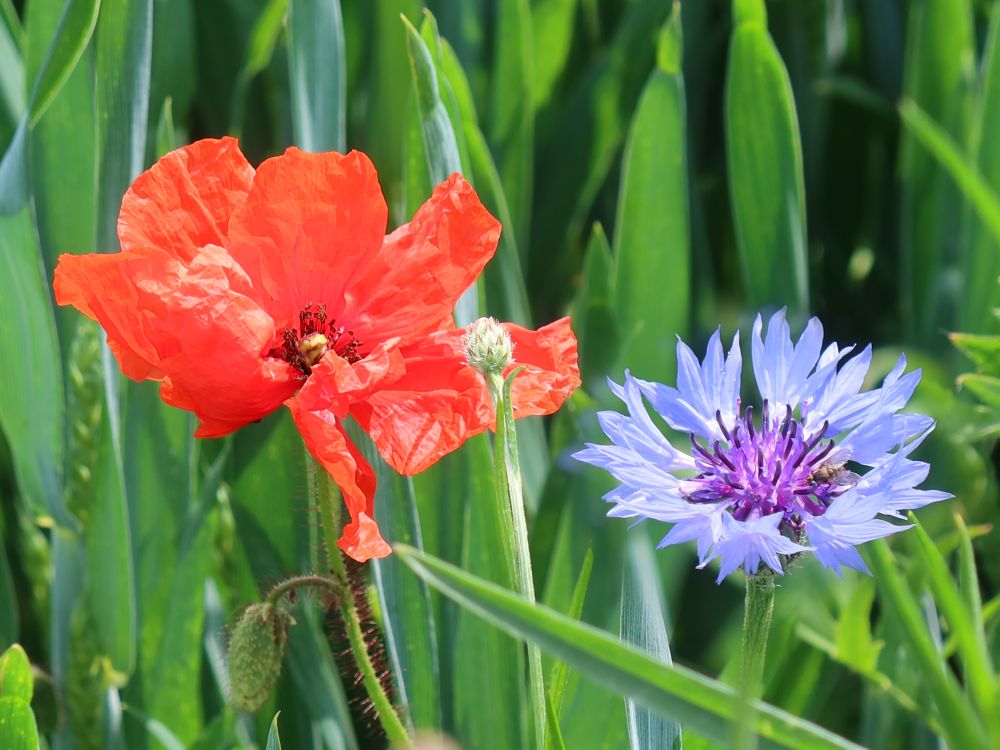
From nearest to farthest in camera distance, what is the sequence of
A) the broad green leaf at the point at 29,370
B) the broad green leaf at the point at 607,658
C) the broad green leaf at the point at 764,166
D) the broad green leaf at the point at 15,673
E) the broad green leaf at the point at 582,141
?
the broad green leaf at the point at 607,658 < the broad green leaf at the point at 15,673 < the broad green leaf at the point at 29,370 < the broad green leaf at the point at 764,166 < the broad green leaf at the point at 582,141

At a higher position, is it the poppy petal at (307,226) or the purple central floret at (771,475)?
the poppy petal at (307,226)

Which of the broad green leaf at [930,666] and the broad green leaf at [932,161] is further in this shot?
the broad green leaf at [932,161]

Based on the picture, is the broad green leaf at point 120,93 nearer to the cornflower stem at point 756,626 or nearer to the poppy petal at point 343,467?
the poppy petal at point 343,467

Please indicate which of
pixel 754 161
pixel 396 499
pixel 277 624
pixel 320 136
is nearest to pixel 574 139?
pixel 754 161

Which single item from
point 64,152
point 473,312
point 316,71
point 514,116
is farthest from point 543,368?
point 514,116

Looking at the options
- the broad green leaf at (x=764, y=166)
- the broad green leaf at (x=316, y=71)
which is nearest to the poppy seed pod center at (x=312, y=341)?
the broad green leaf at (x=316, y=71)

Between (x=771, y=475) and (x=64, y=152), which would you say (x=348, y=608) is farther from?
(x=64, y=152)

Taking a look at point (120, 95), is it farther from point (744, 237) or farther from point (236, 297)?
point (744, 237)
